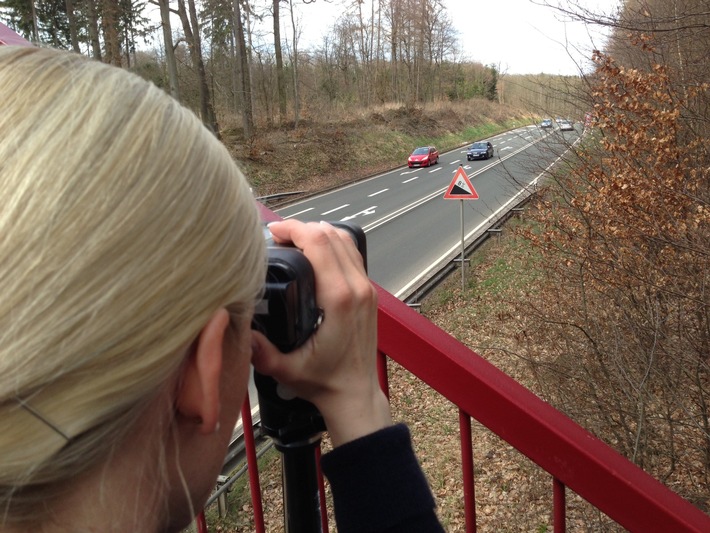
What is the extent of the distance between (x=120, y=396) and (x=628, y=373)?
4882 mm

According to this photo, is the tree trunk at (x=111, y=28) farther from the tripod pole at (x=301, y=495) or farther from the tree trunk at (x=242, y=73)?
the tripod pole at (x=301, y=495)

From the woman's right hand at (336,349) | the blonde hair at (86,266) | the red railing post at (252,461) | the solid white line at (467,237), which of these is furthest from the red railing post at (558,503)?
the solid white line at (467,237)

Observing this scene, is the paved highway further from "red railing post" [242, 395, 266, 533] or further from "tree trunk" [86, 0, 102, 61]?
"tree trunk" [86, 0, 102, 61]

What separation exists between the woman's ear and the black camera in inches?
4.9

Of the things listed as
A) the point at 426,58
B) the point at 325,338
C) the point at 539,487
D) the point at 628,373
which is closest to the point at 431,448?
the point at 539,487

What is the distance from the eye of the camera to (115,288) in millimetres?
572

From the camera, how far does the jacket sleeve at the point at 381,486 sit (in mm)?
861

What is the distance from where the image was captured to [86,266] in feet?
1.86

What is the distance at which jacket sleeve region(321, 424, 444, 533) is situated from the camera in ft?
2.82

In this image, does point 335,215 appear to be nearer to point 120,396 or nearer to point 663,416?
point 663,416

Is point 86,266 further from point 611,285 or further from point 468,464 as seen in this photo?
point 611,285

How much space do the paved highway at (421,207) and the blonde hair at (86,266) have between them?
25.3ft

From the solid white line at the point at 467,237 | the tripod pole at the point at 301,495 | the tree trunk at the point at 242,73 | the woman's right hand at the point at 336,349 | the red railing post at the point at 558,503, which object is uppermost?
the tree trunk at the point at 242,73

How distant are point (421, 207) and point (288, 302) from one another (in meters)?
21.0
